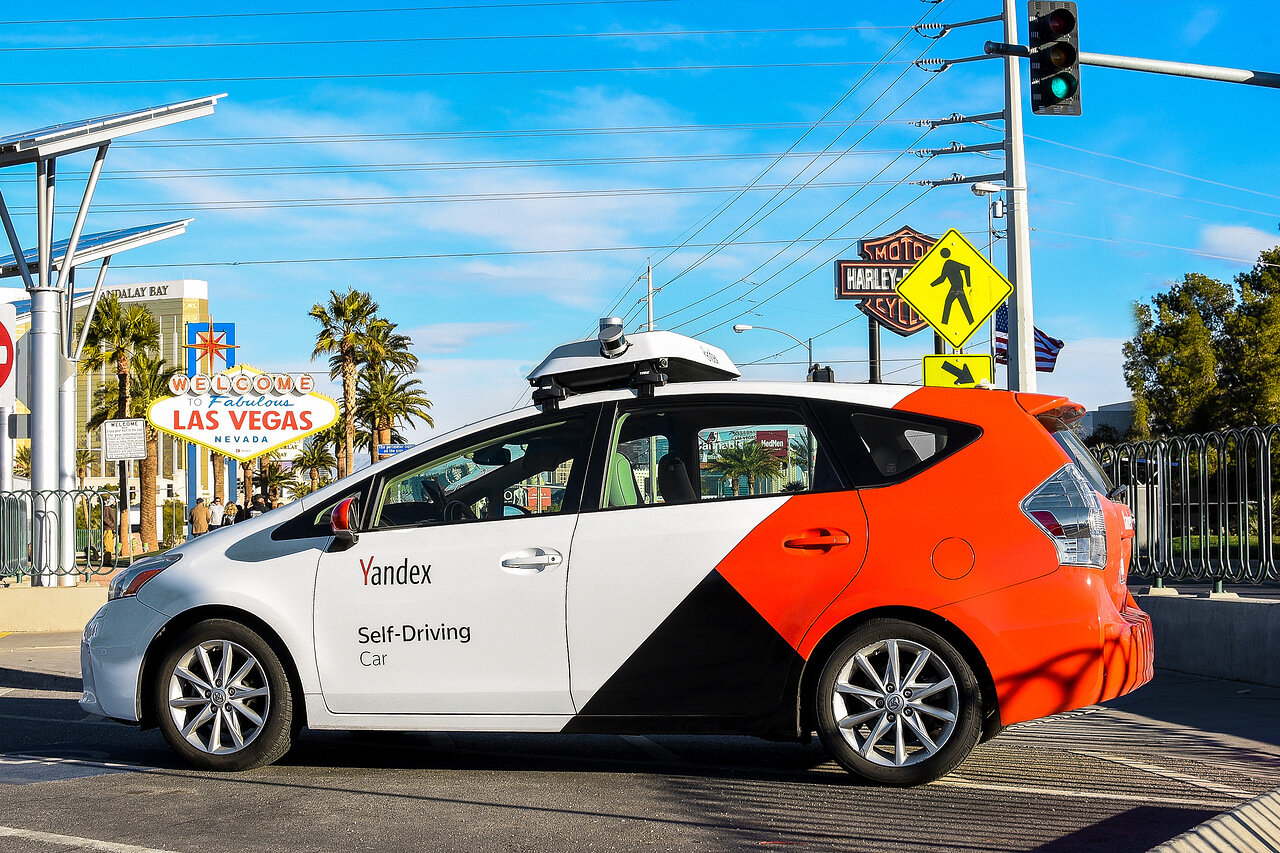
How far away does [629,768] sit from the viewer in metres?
6.36

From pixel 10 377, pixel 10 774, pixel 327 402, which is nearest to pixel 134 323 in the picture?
pixel 327 402

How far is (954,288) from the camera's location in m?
13.2

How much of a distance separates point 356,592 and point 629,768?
1.58 meters

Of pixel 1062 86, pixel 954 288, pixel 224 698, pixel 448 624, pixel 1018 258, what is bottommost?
pixel 224 698

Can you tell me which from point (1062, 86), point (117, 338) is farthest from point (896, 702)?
point (117, 338)

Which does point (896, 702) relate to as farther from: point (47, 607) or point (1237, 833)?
point (47, 607)

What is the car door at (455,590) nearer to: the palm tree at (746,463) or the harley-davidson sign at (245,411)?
the palm tree at (746,463)

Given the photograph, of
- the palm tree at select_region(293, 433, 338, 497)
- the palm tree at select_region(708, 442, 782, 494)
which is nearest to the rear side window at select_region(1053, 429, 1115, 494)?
the palm tree at select_region(708, 442, 782, 494)

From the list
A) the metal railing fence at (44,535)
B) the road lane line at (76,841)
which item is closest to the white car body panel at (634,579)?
the road lane line at (76,841)

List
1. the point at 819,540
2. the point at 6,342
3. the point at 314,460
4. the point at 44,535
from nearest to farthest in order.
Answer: the point at 819,540
the point at 6,342
the point at 44,535
the point at 314,460

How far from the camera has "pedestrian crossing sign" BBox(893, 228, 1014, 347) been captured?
42.8 feet

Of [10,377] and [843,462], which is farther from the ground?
[10,377]

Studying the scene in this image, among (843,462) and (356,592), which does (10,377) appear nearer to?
(356,592)

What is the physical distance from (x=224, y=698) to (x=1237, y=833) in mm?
4383
